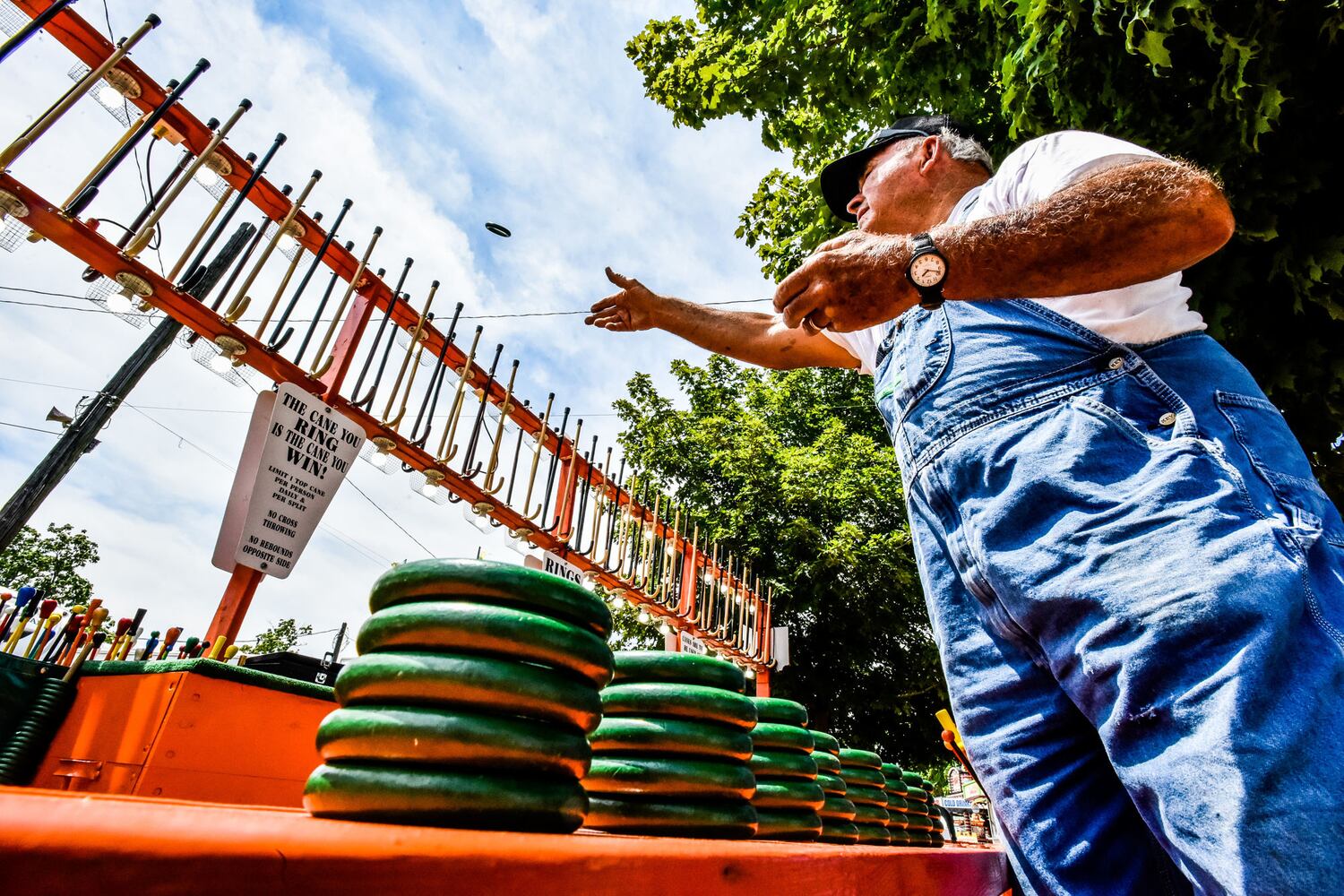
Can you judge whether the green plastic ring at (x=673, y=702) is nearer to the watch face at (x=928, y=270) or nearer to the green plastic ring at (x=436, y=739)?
the green plastic ring at (x=436, y=739)

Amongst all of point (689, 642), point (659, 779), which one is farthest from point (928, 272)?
point (689, 642)

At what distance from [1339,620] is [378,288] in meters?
4.42

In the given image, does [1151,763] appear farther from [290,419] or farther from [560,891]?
[290,419]

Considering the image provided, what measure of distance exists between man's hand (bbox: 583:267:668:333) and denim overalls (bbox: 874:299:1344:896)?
1.11 meters

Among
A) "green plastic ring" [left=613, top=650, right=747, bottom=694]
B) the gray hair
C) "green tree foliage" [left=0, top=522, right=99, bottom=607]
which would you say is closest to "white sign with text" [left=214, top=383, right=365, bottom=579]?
"green plastic ring" [left=613, top=650, right=747, bottom=694]

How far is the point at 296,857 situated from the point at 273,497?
10.5 ft

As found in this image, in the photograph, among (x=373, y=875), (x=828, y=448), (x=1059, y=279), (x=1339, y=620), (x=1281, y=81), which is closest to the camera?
(x=373, y=875)

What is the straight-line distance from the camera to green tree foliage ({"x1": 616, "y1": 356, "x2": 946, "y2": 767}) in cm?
1234

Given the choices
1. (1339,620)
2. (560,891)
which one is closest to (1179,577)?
(1339,620)

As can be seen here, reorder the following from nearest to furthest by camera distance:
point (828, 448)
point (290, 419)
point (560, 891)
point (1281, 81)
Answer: point (560, 891) → point (1281, 81) → point (290, 419) → point (828, 448)

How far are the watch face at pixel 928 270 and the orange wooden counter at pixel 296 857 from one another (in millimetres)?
908

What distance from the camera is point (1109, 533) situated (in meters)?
0.99

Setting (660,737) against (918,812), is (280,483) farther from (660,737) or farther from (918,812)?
(918,812)

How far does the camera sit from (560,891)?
0.57m
